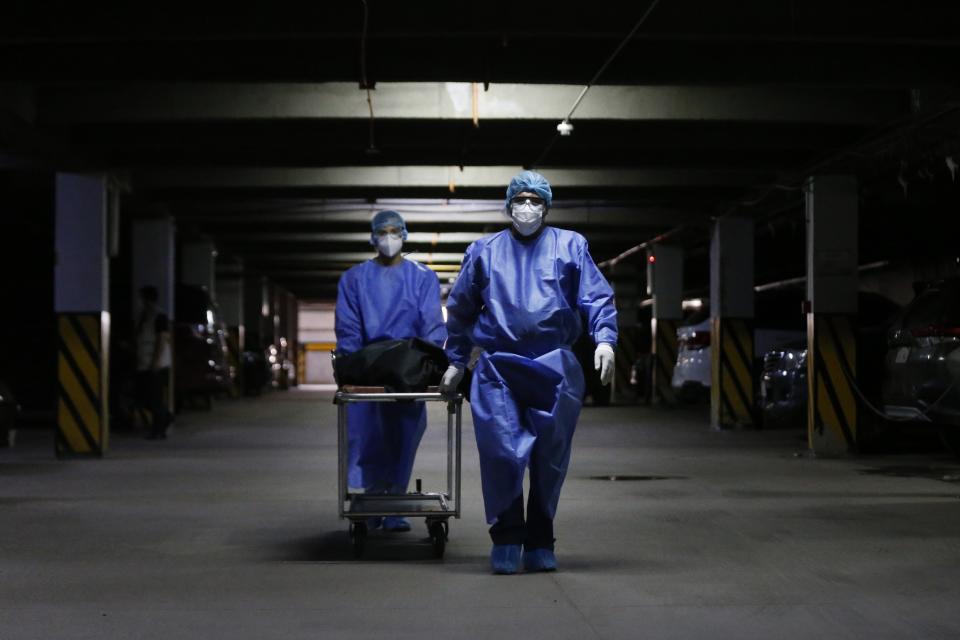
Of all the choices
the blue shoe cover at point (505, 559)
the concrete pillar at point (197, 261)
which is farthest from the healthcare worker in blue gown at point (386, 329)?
the concrete pillar at point (197, 261)

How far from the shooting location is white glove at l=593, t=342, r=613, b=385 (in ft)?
22.5

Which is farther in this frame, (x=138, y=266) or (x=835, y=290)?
(x=138, y=266)

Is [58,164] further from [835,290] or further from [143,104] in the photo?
[835,290]

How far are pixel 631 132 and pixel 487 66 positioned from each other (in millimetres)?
4262

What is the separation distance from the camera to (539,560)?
6.88 m

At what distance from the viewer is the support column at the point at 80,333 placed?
587 inches

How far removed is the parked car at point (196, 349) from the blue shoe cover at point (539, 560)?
1502 centimetres

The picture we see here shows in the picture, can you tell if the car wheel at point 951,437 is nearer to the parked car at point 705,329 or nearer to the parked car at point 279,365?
the parked car at point 705,329

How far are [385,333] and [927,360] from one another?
5.49 m

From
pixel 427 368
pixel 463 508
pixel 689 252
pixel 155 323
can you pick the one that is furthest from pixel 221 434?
pixel 689 252

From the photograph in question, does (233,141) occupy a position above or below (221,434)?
above

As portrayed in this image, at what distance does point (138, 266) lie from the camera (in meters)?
20.3

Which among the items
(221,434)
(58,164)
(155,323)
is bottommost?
(221,434)

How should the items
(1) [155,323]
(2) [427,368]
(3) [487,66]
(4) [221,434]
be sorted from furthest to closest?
(4) [221,434]
(1) [155,323]
(3) [487,66]
(2) [427,368]
